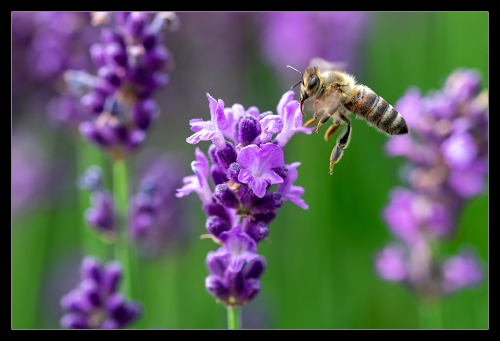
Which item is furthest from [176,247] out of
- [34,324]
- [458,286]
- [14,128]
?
[458,286]

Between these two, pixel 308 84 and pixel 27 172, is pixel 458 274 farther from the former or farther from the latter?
pixel 27 172

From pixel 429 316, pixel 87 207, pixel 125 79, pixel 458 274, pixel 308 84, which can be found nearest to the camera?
pixel 308 84

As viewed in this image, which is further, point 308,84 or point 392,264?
point 392,264

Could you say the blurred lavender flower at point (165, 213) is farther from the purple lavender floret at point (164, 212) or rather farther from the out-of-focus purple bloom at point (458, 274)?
the out-of-focus purple bloom at point (458, 274)

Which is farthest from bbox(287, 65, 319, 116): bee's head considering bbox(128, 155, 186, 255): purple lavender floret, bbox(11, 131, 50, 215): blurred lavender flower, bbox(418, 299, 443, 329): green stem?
bbox(11, 131, 50, 215): blurred lavender flower

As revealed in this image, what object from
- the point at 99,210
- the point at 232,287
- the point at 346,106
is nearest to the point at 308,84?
the point at 346,106

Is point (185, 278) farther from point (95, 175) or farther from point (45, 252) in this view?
point (95, 175)

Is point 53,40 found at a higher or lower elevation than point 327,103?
higher

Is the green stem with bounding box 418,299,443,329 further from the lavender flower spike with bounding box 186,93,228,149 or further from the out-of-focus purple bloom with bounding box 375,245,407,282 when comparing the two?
the lavender flower spike with bounding box 186,93,228,149
